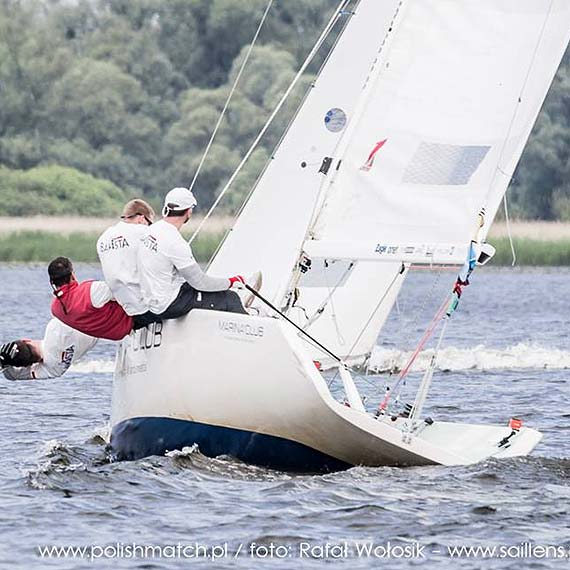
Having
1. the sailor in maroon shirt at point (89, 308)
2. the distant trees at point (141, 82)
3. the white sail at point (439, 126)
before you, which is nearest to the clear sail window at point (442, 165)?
the white sail at point (439, 126)

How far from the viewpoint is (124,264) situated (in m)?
11.8

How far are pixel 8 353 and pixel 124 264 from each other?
117 centimetres

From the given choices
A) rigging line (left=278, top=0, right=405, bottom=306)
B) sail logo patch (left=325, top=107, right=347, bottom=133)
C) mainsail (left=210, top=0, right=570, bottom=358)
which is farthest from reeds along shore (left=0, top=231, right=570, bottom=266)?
rigging line (left=278, top=0, right=405, bottom=306)

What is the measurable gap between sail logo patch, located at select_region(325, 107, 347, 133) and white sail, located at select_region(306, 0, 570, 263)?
5.92ft

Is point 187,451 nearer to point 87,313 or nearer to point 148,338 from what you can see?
point 148,338

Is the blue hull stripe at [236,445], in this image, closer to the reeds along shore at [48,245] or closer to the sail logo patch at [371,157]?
the sail logo patch at [371,157]

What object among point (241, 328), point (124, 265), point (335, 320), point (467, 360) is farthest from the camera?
point (467, 360)

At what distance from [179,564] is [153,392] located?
2.65 m

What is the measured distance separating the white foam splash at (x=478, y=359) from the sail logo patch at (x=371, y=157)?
686cm

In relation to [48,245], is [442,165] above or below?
above

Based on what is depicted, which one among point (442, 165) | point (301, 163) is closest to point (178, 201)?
point (442, 165)

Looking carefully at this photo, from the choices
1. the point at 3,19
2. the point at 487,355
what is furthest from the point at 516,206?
A: the point at 487,355

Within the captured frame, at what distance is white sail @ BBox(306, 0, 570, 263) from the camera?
493 inches

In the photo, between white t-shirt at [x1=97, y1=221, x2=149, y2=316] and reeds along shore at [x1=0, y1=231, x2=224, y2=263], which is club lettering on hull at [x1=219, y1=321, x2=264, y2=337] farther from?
reeds along shore at [x1=0, y1=231, x2=224, y2=263]
